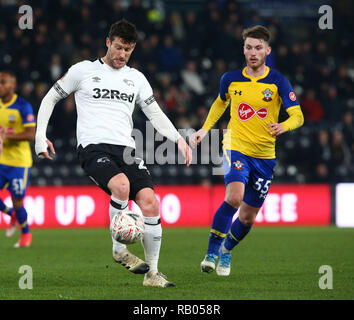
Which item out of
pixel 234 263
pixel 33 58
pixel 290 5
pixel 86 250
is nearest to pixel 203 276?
pixel 234 263

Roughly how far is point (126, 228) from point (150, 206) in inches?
15.7

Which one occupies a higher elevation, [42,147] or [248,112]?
[248,112]

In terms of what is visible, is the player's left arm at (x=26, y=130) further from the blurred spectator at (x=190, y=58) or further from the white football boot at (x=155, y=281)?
the blurred spectator at (x=190, y=58)

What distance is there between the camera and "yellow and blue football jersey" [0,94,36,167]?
10812mm

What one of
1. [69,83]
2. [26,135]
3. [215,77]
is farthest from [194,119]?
[69,83]

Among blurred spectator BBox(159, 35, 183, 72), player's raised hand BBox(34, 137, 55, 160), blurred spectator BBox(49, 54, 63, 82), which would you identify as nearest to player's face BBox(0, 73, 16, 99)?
player's raised hand BBox(34, 137, 55, 160)

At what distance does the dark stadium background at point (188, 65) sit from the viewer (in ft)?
51.8

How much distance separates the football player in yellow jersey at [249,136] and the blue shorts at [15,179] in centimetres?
393

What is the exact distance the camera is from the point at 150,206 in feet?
21.7

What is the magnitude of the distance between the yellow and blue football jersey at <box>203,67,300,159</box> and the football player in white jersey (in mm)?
1032

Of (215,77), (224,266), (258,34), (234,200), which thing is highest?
(215,77)

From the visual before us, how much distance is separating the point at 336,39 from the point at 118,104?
43.9 ft

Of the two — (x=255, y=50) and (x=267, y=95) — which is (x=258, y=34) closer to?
(x=255, y=50)
